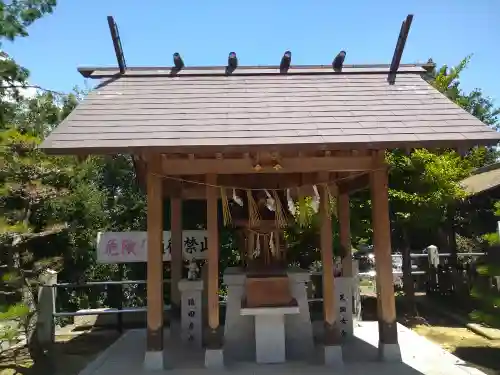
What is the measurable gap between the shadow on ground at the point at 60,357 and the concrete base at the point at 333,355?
4.05 m

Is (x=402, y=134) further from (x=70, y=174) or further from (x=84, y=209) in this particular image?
(x=84, y=209)

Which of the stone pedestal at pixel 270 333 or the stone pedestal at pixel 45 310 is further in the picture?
the stone pedestal at pixel 45 310

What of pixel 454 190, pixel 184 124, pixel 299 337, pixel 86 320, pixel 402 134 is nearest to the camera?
pixel 402 134

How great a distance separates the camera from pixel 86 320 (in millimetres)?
10906

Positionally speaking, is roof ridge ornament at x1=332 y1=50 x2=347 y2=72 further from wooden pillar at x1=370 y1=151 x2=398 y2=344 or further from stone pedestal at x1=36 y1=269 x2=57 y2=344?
stone pedestal at x1=36 y1=269 x2=57 y2=344

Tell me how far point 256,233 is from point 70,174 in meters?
5.03

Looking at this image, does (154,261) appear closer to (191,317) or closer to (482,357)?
(191,317)

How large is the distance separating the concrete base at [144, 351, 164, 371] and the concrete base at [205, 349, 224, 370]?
68 centimetres

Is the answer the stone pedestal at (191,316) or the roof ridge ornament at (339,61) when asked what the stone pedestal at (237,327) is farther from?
the roof ridge ornament at (339,61)

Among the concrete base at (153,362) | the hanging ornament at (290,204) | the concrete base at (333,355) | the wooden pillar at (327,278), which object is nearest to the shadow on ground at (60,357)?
the concrete base at (153,362)

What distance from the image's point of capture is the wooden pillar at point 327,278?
629cm

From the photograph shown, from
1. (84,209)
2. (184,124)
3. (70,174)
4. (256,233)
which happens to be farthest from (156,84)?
(84,209)

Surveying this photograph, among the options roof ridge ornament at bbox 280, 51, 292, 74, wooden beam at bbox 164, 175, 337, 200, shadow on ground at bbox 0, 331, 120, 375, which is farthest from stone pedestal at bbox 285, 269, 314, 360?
roof ridge ornament at bbox 280, 51, 292, 74

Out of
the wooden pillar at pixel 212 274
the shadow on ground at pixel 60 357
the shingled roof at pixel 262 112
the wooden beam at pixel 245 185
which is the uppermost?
the shingled roof at pixel 262 112
